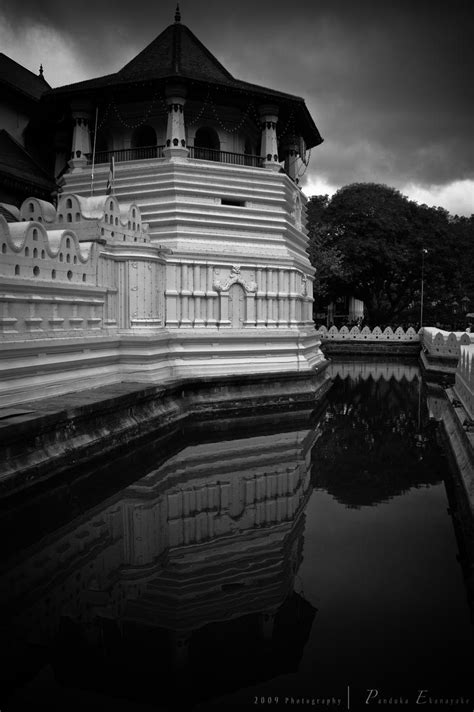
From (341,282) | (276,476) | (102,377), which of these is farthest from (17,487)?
(341,282)

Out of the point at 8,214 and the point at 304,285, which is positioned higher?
the point at 8,214

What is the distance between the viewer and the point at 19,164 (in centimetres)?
1650

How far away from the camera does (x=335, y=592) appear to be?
533 centimetres

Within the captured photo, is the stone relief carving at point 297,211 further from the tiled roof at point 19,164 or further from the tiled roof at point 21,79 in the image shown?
the tiled roof at point 21,79

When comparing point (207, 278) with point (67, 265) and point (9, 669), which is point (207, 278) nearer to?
point (67, 265)

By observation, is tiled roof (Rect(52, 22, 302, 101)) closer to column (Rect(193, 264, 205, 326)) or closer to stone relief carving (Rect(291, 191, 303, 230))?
stone relief carving (Rect(291, 191, 303, 230))

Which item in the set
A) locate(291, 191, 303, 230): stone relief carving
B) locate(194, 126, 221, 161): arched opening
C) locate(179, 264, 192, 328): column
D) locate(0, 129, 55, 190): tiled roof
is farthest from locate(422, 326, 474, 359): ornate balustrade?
locate(0, 129, 55, 190): tiled roof

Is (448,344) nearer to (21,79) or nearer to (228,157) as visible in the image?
(228,157)

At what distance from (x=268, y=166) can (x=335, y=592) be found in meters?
13.9

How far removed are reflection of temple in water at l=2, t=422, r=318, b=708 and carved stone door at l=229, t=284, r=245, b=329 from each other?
760 centimetres

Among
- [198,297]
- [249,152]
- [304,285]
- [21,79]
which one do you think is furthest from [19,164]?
[304,285]

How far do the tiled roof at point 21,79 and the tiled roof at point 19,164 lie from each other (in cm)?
175

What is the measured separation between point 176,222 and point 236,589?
11.6m

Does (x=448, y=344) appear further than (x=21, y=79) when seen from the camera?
Yes
